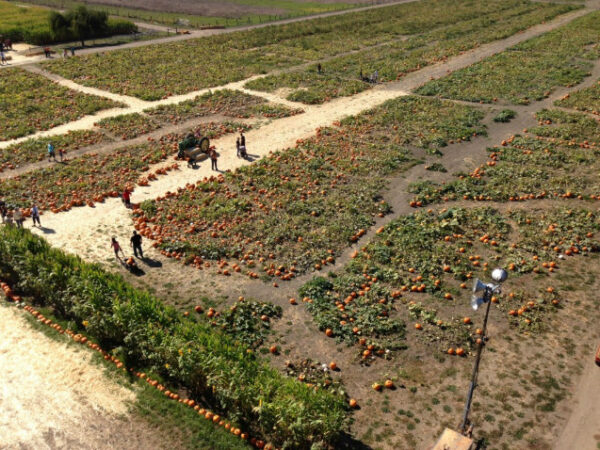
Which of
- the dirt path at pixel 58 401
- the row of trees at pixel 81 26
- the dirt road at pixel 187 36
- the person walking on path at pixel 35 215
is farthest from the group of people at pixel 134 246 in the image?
the row of trees at pixel 81 26

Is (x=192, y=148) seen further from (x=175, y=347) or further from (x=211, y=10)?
(x=211, y=10)

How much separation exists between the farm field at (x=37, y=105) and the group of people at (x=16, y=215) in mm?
14522

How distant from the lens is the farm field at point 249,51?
179 ft

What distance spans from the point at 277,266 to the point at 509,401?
11.4 m

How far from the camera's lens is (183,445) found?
49.5 feet

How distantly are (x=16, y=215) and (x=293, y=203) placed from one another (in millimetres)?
14726

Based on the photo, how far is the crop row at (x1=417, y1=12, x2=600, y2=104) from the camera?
48469mm

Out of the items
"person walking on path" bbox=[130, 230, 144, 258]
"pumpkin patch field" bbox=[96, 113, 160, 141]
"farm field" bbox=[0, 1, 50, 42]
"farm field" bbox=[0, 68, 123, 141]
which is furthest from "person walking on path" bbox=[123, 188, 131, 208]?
"farm field" bbox=[0, 1, 50, 42]

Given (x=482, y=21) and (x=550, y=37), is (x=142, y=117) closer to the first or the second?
(x=550, y=37)

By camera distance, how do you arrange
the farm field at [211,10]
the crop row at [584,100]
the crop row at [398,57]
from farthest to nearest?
the farm field at [211,10]
the crop row at [398,57]
the crop row at [584,100]

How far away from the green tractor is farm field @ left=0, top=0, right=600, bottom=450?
4.01 ft

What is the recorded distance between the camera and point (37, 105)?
46625mm

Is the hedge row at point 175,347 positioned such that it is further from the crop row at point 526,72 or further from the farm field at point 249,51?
the crop row at point 526,72

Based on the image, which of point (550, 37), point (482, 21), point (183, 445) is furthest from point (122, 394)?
point (482, 21)
